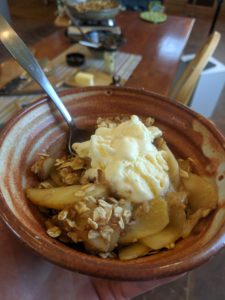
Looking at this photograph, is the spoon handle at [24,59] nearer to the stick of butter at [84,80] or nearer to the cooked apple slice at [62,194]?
the cooked apple slice at [62,194]

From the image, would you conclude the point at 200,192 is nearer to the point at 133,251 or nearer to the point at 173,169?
the point at 173,169

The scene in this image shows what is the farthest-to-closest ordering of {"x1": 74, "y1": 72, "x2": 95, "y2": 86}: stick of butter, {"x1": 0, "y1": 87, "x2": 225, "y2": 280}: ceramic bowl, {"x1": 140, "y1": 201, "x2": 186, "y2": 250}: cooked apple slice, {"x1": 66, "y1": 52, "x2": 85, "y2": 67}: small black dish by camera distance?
1. {"x1": 66, "y1": 52, "x2": 85, "y2": 67}: small black dish
2. {"x1": 74, "y1": 72, "x2": 95, "y2": 86}: stick of butter
3. {"x1": 140, "y1": 201, "x2": 186, "y2": 250}: cooked apple slice
4. {"x1": 0, "y1": 87, "x2": 225, "y2": 280}: ceramic bowl

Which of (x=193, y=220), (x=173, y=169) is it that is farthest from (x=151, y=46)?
(x=193, y=220)

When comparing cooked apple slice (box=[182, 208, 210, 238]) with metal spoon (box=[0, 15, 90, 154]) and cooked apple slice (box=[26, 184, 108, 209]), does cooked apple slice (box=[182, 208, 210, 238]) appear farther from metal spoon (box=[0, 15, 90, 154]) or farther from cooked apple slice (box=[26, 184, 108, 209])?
metal spoon (box=[0, 15, 90, 154])

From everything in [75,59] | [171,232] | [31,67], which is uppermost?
[31,67]

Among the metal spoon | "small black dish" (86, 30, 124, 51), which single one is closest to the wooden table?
"small black dish" (86, 30, 124, 51)

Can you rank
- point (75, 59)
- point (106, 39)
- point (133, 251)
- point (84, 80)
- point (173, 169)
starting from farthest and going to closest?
point (106, 39) < point (75, 59) < point (84, 80) < point (173, 169) < point (133, 251)
